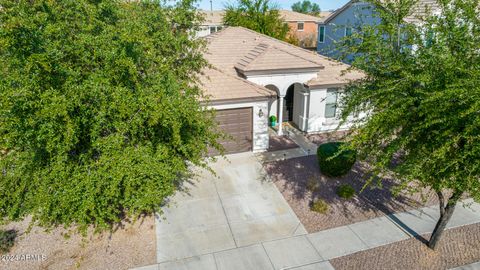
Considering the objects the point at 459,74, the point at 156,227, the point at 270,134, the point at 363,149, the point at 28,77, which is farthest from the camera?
the point at 270,134

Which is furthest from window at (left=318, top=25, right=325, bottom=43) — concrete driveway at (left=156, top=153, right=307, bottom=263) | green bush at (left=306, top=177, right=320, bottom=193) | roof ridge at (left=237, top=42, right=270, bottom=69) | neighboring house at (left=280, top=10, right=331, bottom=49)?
concrete driveway at (left=156, top=153, right=307, bottom=263)

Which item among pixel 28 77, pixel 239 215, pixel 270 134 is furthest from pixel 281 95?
pixel 28 77

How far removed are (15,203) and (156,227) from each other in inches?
148

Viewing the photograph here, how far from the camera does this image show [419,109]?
6.49 meters

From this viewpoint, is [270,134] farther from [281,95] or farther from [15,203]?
[15,203]

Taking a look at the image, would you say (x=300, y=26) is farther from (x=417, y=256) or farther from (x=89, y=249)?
(x=89, y=249)

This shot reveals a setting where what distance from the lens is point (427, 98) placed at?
19.8 feet

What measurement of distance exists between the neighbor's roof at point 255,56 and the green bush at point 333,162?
2.83 meters

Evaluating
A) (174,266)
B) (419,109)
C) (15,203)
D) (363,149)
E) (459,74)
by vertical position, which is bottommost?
(174,266)

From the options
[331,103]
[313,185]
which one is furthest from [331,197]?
[331,103]

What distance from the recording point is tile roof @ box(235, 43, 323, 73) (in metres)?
14.2

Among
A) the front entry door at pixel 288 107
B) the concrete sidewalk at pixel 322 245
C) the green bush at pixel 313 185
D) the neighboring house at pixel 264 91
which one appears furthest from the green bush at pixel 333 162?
the front entry door at pixel 288 107

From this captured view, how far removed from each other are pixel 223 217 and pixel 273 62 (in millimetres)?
7990

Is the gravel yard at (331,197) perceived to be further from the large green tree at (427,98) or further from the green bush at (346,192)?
the large green tree at (427,98)
